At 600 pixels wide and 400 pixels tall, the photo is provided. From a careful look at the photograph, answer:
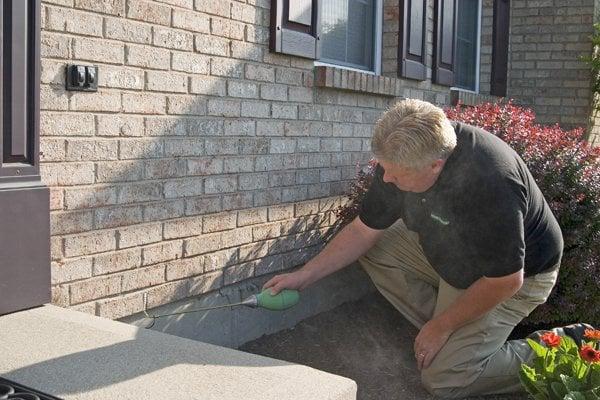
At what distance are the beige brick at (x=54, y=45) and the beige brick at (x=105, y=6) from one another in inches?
6.8

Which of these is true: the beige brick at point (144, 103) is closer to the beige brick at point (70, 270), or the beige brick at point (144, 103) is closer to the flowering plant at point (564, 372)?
the beige brick at point (70, 270)

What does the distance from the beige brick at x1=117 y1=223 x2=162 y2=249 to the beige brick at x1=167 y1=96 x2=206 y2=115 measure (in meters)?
0.58

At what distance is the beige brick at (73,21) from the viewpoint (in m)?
3.14

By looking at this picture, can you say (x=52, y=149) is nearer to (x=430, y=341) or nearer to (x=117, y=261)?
(x=117, y=261)

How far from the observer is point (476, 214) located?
11.3ft

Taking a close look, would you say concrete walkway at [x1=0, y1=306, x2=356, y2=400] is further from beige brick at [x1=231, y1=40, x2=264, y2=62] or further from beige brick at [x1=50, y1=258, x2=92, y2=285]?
beige brick at [x1=231, y1=40, x2=264, y2=62]

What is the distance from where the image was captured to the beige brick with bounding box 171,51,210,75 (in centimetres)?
381

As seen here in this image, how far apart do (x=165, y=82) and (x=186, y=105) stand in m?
0.18

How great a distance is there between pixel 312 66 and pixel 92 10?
193 centimetres

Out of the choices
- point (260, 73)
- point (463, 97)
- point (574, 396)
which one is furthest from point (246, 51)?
point (463, 97)

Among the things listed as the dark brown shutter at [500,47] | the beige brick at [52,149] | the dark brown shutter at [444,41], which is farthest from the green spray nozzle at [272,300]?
the dark brown shutter at [500,47]

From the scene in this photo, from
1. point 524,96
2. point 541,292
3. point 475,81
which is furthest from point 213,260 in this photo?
point 524,96

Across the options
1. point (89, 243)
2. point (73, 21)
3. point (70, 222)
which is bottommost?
point (89, 243)

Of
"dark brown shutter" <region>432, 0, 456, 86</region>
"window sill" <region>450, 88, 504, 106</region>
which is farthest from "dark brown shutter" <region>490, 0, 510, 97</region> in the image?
"dark brown shutter" <region>432, 0, 456, 86</region>
